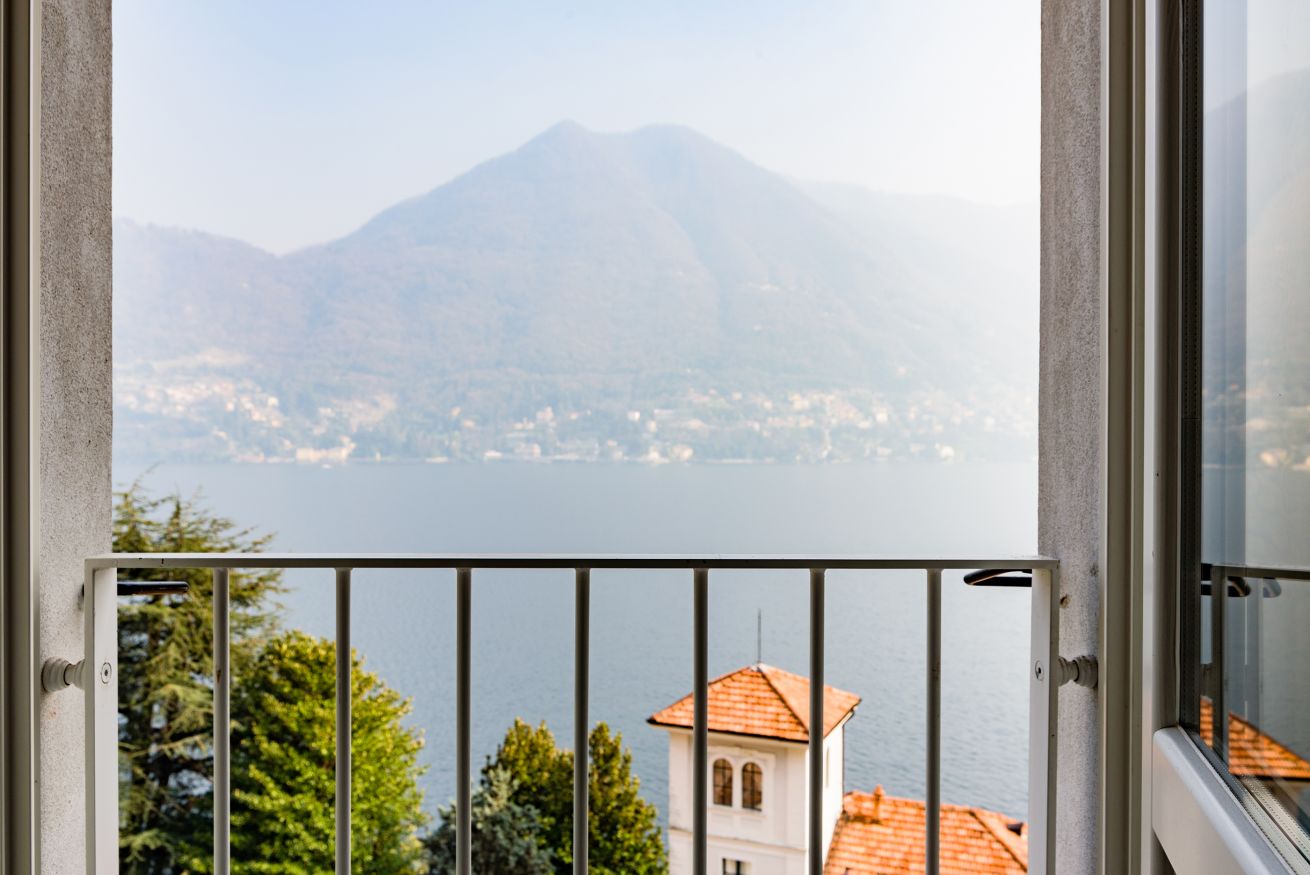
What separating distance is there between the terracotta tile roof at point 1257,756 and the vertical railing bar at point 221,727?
4.02ft

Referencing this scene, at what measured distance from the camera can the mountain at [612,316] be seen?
42.7 feet

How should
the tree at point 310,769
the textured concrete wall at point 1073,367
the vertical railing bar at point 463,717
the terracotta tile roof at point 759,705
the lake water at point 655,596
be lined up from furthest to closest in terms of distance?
the lake water at point 655,596 < the tree at point 310,769 < the terracotta tile roof at point 759,705 < the vertical railing bar at point 463,717 < the textured concrete wall at point 1073,367

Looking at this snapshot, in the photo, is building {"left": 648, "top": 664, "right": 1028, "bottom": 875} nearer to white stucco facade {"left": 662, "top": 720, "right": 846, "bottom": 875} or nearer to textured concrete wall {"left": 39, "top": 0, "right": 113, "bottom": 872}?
white stucco facade {"left": 662, "top": 720, "right": 846, "bottom": 875}

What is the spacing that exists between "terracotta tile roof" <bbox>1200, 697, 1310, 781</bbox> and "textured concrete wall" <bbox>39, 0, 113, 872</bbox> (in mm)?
1398

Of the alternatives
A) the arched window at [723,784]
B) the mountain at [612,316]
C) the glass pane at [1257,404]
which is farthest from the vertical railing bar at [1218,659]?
the mountain at [612,316]

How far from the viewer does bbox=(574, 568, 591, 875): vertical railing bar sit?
4.12 feet

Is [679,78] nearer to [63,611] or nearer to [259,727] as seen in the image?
[259,727]

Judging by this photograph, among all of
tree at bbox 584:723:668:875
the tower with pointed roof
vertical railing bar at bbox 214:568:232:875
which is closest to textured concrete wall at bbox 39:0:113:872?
vertical railing bar at bbox 214:568:232:875

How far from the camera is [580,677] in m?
1.29

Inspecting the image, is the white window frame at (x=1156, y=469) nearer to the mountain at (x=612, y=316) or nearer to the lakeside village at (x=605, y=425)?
the lakeside village at (x=605, y=425)

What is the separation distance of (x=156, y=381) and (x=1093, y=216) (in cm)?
1395

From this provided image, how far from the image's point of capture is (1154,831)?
74 centimetres

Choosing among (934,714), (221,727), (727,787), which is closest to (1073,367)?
(934,714)

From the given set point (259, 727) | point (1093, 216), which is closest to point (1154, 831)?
point (1093, 216)
